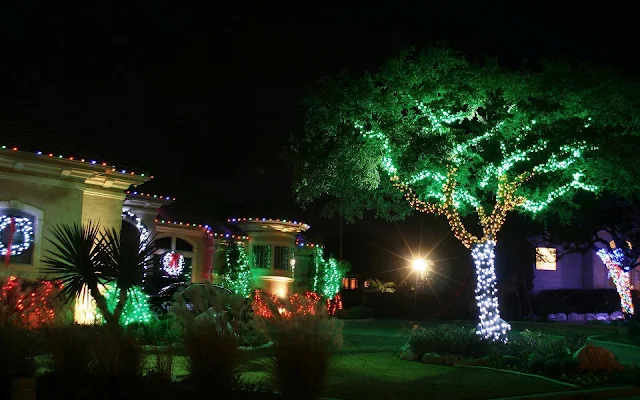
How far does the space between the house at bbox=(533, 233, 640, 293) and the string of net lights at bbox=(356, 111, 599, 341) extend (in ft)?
88.1

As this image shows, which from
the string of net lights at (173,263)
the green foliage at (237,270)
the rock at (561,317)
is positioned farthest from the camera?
the rock at (561,317)

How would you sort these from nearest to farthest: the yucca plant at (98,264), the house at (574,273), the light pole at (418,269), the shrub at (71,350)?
1. the shrub at (71,350)
2. the yucca plant at (98,264)
3. the light pole at (418,269)
4. the house at (574,273)

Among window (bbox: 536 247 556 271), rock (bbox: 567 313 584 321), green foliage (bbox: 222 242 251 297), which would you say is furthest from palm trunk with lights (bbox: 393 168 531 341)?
window (bbox: 536 247 556 271)

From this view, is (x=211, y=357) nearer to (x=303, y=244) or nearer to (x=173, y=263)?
(x=173, y=263)

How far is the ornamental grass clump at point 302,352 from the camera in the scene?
31.1ft

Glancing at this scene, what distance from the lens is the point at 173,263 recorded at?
28.4 metres

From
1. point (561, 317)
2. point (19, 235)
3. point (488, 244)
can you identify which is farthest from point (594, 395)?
point (561, 317)

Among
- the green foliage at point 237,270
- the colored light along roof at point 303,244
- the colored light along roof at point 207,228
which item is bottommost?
the green foliage at point 237,270

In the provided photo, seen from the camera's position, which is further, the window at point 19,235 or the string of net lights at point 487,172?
the window at point 19,235

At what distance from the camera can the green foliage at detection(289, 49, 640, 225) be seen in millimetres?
17359

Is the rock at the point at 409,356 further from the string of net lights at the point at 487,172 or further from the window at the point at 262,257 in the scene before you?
the window at the point at 262,257

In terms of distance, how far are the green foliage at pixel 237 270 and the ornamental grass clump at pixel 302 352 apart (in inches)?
819

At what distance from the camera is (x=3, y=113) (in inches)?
778

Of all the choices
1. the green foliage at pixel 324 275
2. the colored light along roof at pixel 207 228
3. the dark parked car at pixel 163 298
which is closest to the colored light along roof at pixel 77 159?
the dark parked car at pixel 163 298
